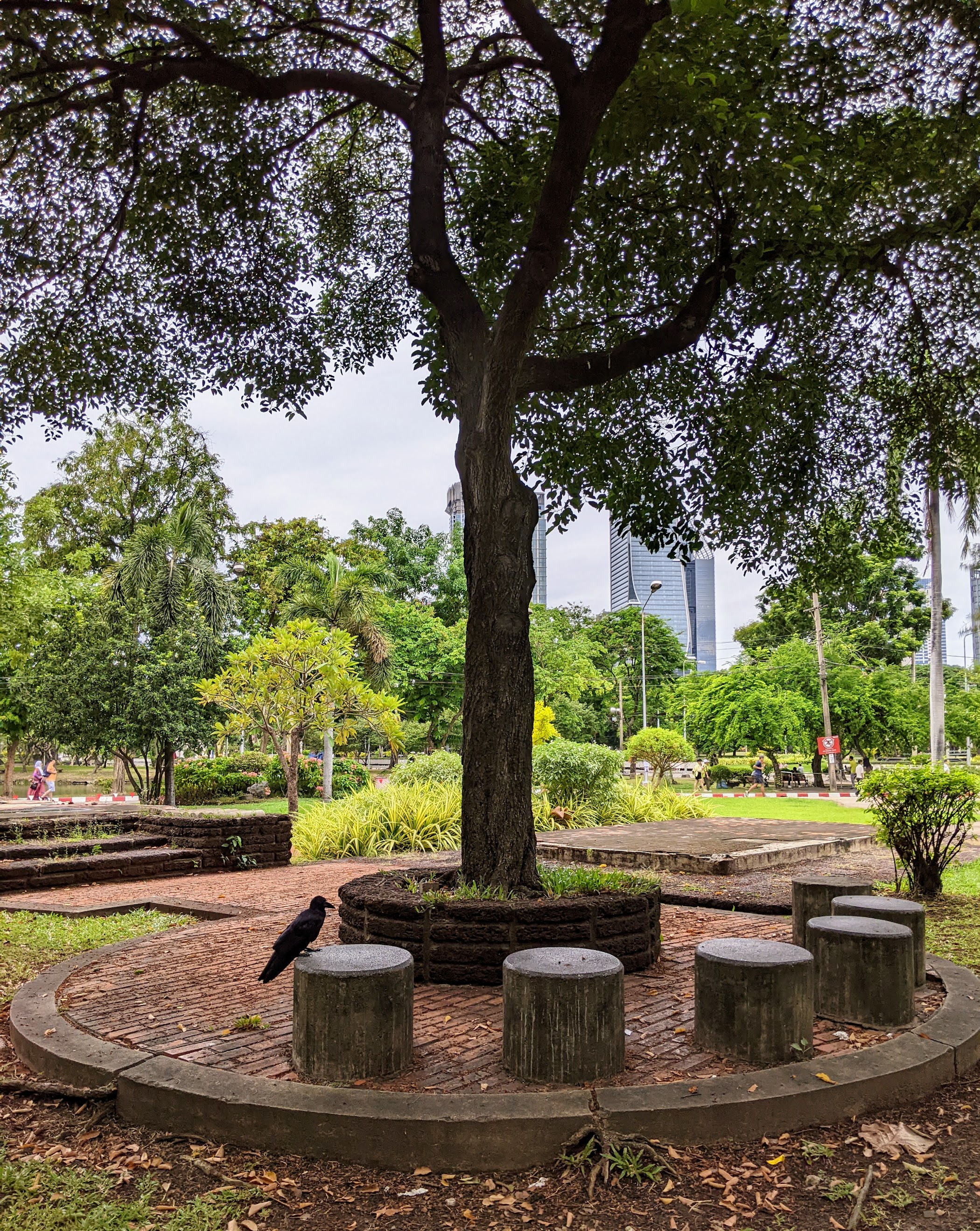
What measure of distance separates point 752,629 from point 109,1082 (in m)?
50.6

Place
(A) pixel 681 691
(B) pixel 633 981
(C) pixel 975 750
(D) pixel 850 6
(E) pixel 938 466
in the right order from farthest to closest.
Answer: (C) pixel 975 750 < (A) pixel 681 691 < (E) pixel 938 466 < (D) pixel 850 6 < (B) pixel 633 981

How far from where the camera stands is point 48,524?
109 feet

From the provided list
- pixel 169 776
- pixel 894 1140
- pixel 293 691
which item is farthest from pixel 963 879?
pixel 169 776

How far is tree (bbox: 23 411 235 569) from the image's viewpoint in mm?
33406

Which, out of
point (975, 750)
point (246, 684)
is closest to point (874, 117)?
point (246, 684)

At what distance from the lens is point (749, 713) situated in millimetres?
30969

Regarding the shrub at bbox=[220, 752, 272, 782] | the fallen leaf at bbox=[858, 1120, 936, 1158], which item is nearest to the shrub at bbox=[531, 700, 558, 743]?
the shrub at bbox=[220, 752, 272, 782]

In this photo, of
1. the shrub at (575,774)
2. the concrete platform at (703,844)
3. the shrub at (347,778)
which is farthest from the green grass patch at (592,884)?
the shrub at (347,778)

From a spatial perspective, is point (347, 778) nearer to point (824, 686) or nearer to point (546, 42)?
point (824, 686)

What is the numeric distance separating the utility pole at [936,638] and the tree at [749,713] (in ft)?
A: 26.5

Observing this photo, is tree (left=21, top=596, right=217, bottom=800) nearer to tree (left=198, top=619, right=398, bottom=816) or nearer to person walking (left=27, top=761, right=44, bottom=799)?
tree (left=198, top=619, right=398, bottom=816)

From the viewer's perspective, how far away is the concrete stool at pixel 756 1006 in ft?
12.6

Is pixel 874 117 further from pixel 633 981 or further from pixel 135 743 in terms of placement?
pixel 135 743

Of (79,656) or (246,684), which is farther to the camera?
(79,656)
